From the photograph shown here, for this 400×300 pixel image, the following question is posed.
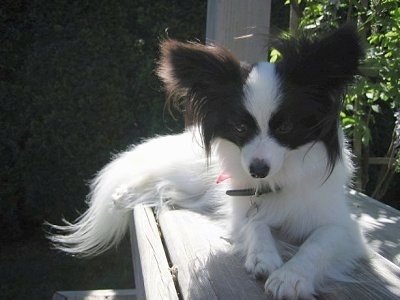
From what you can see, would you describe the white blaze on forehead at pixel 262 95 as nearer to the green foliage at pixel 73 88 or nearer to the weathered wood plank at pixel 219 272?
the weathered wood plank at pixel 219 272

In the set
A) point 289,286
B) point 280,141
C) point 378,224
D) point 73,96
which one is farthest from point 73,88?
point 289,286

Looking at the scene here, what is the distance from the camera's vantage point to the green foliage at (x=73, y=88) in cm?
507

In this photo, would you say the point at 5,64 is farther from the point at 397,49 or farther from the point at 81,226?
the point at 397,49

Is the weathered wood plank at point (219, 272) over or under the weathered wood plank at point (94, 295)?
over

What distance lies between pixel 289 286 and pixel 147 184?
1664 mm

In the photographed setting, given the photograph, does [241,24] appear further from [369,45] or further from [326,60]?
[326,60]

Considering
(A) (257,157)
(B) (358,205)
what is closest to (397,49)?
(B) (358,205)

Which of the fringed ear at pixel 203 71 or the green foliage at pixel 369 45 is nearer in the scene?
the fringed ear at pixel 203 71

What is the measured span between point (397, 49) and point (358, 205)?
949 mm

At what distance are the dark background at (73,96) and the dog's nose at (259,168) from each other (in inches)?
120

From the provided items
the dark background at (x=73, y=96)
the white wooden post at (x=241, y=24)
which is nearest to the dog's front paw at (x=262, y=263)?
the white wooden post at (x=241, y=24)

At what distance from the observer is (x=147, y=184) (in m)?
3.34

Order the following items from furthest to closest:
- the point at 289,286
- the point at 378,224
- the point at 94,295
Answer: the point at 94,295 → the point at 378,224 → the point at 289,286

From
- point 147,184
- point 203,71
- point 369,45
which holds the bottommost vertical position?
point 147,184
